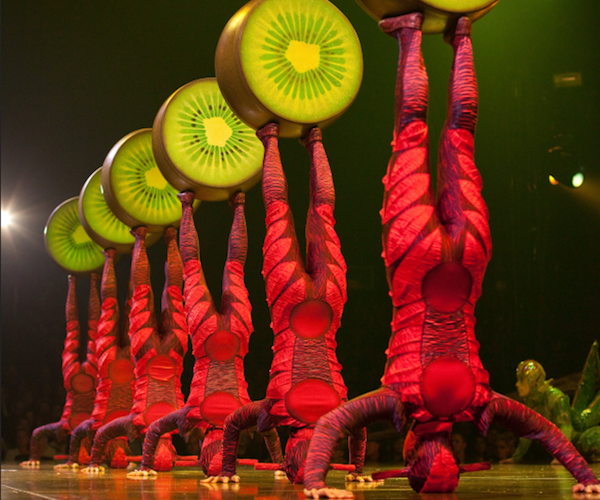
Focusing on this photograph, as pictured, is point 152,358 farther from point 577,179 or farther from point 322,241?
point 577,179

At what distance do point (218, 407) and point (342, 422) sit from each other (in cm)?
204

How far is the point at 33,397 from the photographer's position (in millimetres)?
8172

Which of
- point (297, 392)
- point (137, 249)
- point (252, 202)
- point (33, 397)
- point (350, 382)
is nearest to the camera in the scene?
point (297, 392)

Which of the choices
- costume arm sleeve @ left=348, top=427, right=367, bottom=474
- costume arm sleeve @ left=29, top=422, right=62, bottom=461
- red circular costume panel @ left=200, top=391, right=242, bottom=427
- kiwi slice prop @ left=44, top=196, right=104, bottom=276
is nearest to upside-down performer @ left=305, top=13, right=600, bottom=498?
costume arm sleeve @ left=348, top=427, right=367, bottom=474

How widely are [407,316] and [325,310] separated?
37.1 inches

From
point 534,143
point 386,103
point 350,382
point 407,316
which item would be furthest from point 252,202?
point 407,316

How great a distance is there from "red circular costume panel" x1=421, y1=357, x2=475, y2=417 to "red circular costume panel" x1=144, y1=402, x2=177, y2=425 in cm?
306

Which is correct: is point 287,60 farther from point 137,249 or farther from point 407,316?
point 137,249

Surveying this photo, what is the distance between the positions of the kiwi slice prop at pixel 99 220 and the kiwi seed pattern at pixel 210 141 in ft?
6.58

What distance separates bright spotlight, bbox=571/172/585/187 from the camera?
5.73m

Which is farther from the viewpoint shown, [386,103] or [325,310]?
[386,103]

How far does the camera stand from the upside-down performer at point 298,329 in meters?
3.03

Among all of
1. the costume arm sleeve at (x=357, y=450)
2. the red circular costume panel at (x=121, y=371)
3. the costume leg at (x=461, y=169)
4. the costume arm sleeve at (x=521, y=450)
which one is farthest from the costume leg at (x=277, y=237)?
the red circular costume panel at (x=121, y=371)

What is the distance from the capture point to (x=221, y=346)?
421 cm
